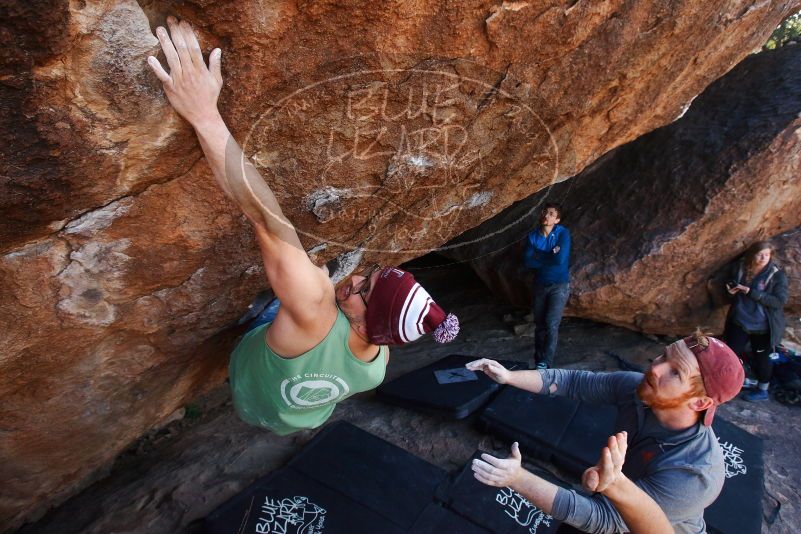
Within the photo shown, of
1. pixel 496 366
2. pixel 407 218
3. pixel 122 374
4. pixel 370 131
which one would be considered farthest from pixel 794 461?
pixel 122 374

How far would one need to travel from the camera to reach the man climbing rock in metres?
1.61

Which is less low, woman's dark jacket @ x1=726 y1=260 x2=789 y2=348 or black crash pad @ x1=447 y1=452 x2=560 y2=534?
black crash pad @ x1=447 y1=452 x2=560 y2=534

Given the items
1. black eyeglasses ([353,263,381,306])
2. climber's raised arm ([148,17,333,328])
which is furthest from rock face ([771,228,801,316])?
climber's raised arm ([148,17,333,328])

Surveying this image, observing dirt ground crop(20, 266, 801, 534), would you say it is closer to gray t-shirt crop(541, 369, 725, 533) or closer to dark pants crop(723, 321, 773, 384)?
dark pants crop(723, 321, 773, 384)

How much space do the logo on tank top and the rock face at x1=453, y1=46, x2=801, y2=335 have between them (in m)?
3.10

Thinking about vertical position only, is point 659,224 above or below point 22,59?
below

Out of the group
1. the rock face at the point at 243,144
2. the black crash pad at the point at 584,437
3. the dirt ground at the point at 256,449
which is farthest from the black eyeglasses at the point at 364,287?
the black crash pad at the point at 584,437

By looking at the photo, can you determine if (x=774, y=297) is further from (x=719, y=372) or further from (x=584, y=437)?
(x=719, y=372)

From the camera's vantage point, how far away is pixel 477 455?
316 centimetres

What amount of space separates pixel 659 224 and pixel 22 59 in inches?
184

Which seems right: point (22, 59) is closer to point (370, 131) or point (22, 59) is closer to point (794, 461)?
point (370, 131)

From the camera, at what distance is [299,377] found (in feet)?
6.51

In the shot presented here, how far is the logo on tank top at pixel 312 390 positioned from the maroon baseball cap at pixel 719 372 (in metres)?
1.38

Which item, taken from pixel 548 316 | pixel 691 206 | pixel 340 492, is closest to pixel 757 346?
pixel 691 206
